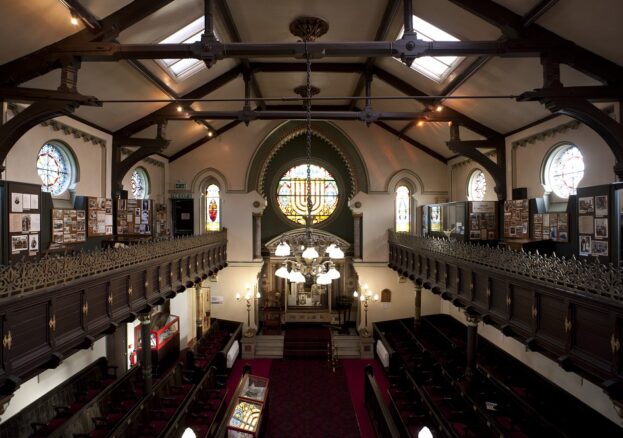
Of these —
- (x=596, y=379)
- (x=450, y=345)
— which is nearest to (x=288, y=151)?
(x=450, y=345)

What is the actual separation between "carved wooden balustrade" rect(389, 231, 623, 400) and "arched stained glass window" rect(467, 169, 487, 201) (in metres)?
6.16

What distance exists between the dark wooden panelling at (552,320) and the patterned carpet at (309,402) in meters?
6.45

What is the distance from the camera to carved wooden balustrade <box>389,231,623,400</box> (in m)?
5.54

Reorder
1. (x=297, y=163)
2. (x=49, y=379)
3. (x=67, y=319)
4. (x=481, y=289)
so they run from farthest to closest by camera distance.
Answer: (x=297, y=163) → (x=49, y=379) → (x=481, y=289) → (x=67, y=319)

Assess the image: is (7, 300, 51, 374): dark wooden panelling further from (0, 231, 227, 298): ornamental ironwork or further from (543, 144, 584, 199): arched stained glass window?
(543, 144, 584, 199): arched stained glass window

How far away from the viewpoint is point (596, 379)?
5.76m

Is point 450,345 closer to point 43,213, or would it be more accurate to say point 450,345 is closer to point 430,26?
point 430,26

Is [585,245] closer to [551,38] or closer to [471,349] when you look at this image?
[551,38]

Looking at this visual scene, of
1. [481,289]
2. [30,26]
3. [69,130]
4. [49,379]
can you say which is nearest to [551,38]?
[481,289]

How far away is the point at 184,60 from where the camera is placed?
37.3 ft

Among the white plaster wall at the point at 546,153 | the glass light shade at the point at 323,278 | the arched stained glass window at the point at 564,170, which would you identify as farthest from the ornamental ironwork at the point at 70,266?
the arched stained glass window at the point at 564,170

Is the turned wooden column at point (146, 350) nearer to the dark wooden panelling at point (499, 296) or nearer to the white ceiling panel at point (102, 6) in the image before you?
the white ceiling panel at point (102, 6)

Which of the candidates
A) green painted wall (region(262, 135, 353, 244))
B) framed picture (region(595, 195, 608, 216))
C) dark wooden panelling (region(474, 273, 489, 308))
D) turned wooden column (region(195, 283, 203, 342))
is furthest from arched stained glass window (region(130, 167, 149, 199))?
framed picture (region(595, 195, 608, 216))

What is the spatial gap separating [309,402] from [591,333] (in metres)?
9.28
